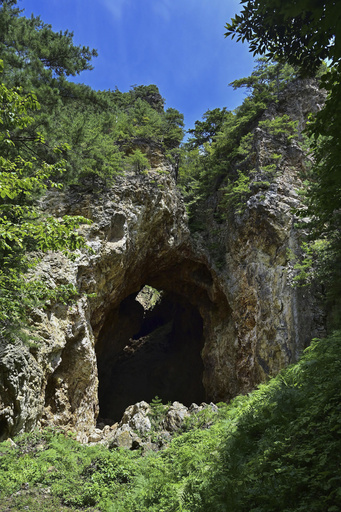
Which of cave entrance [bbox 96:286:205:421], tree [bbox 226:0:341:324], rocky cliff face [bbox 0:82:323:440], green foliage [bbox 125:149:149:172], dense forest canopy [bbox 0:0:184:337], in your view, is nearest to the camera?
tree [bbox 226:0:341:324]

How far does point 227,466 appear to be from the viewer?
4398 millimetres

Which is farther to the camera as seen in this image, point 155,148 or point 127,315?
point 127,315

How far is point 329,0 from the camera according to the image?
9.25 ft

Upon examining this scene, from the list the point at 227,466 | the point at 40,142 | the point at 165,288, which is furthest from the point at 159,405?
the point at 165,288

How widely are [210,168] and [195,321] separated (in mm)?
11812

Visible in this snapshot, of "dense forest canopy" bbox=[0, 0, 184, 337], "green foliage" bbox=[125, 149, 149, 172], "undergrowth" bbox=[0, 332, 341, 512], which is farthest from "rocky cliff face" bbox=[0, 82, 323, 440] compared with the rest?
"undergrowth" bbox=[0, 332, 341, 512]

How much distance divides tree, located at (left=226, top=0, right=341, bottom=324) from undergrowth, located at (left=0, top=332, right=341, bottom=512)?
2736 millimetres

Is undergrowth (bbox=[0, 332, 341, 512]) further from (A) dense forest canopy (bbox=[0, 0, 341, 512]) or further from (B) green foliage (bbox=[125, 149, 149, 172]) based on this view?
(B) green foliage (bbox=[125, 149, 149, 172])

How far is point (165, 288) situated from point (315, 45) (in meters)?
19.7

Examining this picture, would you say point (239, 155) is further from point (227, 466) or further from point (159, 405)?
point (227, 466)

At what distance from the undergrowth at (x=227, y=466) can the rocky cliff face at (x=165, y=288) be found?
2.32 metres

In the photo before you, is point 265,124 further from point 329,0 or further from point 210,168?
point 329,0

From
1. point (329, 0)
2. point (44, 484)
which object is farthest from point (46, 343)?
point (329, 0)

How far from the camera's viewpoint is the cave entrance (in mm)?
22984
